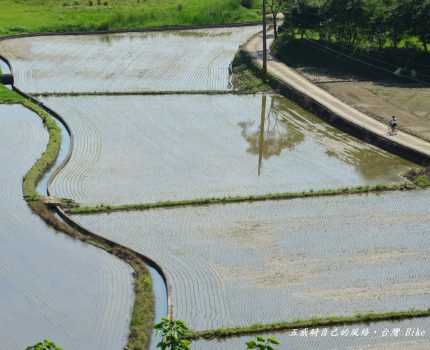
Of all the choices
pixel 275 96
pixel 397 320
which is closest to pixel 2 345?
pixel 397 320

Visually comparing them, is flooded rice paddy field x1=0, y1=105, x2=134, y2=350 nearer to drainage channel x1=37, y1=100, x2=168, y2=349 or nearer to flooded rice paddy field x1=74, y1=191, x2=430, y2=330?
drainage channel x1=37, y1=100, x2=168, y2=349

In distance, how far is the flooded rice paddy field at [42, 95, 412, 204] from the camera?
19370 millimetres

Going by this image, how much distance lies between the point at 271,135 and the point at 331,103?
9.93ft

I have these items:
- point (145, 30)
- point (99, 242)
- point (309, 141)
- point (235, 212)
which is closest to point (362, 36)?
point (309, 141)

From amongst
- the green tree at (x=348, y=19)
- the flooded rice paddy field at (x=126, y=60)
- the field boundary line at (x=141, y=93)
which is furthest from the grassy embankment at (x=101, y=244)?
the green tree at (x=348, y=19)

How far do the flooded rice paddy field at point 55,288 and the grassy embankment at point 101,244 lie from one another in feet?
0.52

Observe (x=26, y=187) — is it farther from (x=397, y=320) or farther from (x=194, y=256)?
(x=397, y=320)

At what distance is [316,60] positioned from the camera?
3181 centimetres

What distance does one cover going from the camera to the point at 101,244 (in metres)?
16.2

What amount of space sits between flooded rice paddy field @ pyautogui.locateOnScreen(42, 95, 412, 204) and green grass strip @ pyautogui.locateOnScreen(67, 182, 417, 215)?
413mm

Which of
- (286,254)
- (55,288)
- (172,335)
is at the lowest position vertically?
(286,254)

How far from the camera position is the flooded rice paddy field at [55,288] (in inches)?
511

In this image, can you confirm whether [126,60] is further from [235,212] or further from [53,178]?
[235,212]

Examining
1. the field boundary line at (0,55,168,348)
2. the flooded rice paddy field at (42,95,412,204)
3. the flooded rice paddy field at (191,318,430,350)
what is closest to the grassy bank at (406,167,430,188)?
the flooded rice paddy field at (42,95,412,204)
